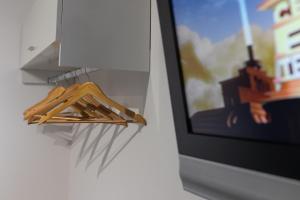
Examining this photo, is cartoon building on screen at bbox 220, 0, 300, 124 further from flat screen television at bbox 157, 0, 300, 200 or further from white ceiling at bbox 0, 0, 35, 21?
white ceiling at bbox 0, 0, 35, 21

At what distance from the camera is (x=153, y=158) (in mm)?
1080

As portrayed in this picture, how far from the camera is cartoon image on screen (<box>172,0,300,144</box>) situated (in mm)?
452

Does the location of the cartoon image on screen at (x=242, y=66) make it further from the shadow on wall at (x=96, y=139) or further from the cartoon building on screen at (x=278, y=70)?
the shadow on wall at (x=96, y=139)

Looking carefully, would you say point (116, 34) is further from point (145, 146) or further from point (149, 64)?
point (145, 146)

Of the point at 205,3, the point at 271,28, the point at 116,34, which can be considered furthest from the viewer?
the point at 116,34

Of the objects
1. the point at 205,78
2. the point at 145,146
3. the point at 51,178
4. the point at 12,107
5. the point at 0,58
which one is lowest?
the point at 51,178

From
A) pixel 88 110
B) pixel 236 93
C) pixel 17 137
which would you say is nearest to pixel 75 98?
pixel 88 110

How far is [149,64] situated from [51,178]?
3.85 feet

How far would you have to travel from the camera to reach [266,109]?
0.49 metres

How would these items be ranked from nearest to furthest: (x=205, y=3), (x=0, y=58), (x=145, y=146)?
(x=205, y=3) < (x=145, y=146) < (x=0, y=58)

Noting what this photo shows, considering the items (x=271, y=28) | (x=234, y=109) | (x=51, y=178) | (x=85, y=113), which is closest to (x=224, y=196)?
(x=234, y=109)

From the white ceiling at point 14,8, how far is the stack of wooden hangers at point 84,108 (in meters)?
0.91

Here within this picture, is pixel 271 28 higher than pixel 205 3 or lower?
lower

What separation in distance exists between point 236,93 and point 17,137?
1.59 metres
